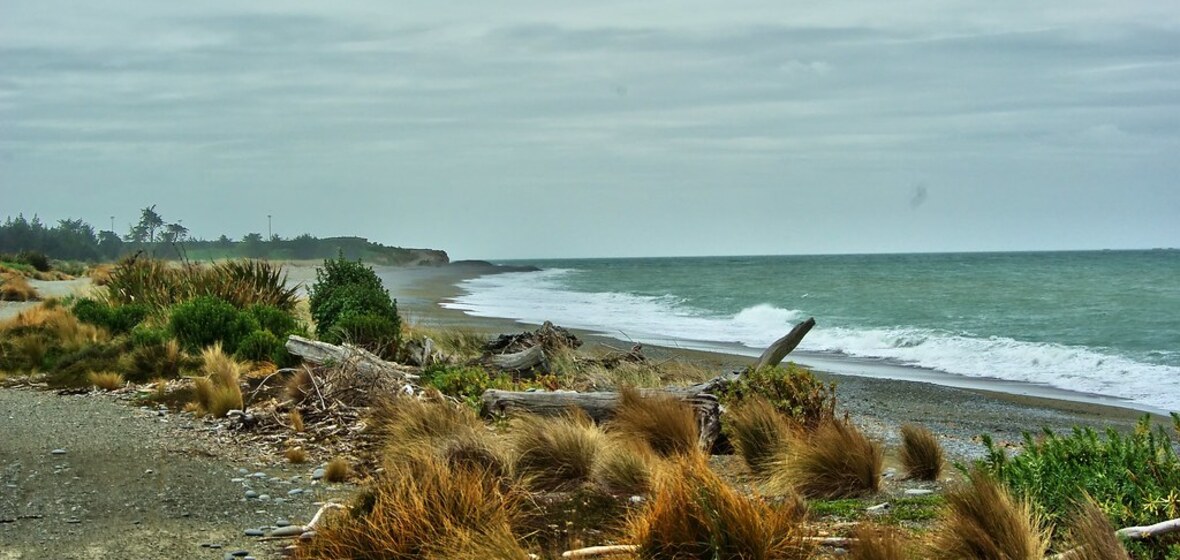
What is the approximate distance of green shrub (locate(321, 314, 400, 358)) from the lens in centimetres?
1490

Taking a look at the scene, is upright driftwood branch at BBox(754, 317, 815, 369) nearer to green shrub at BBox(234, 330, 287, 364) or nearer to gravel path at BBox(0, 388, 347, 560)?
gravel path at BBox(0, 388, 347, 560)

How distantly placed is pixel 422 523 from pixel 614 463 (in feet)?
6.51

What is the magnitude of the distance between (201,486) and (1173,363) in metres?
19.6

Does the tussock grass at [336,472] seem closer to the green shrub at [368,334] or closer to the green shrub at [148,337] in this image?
the green shrub at [368,334]

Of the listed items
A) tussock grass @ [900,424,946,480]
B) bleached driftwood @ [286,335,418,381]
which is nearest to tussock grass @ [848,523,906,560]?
tussock grass @ [900,424,946,480]

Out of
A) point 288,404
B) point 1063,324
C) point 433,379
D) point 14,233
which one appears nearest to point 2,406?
point 288,404

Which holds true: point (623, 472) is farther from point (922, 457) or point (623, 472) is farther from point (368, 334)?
point (368, 334)

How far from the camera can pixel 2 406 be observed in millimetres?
12406

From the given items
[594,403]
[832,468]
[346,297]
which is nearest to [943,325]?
[346,297]

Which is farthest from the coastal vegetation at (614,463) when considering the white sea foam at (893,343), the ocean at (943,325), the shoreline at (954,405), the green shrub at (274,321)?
the ocean at (943,325)

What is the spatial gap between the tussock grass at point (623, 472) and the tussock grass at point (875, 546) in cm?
203

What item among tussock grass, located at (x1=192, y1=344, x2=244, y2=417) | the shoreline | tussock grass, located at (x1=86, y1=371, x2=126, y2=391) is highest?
tussock grass, located at (x1=192, y1=344, x2=244, y2=417)

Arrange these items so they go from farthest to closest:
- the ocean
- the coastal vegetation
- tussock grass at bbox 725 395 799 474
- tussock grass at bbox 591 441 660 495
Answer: the ocean, tussock grass at bbox 725 395 799 474, tussock grass at bbox 591 441 660 495, the coastal vegetation

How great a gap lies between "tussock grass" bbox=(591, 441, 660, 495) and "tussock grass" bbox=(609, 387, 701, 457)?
1252 millimetres
